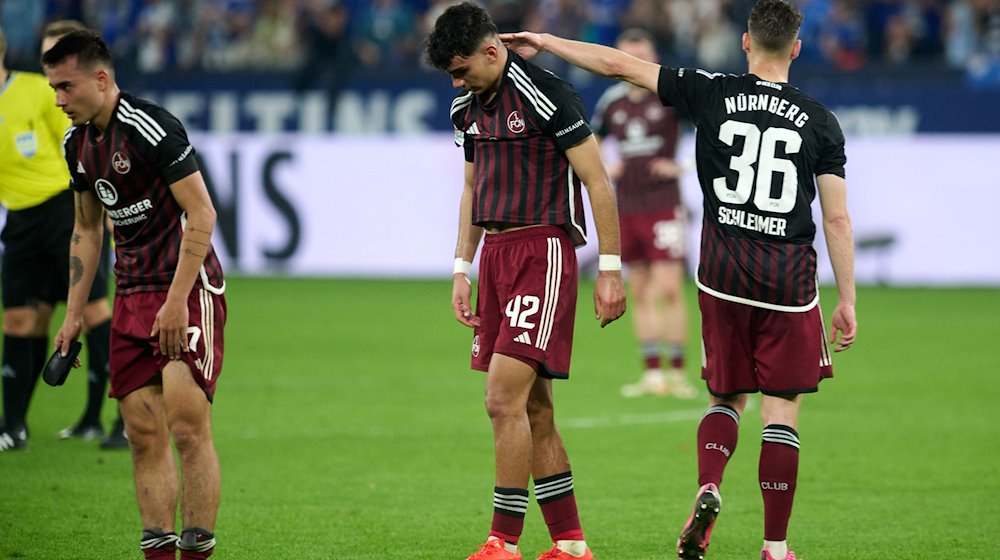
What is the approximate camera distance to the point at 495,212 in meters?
6.11

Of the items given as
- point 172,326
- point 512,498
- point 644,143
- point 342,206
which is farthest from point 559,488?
point 342,206

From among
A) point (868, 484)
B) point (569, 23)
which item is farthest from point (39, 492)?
point (569, 23)

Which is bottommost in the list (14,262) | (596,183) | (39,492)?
(39,492)

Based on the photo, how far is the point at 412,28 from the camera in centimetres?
2334

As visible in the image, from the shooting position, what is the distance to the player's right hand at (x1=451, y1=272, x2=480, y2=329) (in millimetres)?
6387

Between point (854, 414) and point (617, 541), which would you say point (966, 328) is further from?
point (617, 541)

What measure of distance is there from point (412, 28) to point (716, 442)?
707 inches

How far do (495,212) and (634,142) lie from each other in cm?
570

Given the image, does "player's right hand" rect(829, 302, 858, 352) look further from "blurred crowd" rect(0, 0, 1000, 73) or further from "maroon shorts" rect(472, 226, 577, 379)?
"blurred crowd" rect(0, 0, 1000, 73)

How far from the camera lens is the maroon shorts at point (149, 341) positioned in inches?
224

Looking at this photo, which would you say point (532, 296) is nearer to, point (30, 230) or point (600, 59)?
point (600, 59)

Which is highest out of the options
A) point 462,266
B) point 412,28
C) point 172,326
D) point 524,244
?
point 412,28

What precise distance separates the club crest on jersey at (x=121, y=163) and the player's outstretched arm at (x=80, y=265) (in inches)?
17.0

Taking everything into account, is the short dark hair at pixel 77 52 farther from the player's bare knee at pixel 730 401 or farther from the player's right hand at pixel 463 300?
the player's bare knee at pixel 730 401
